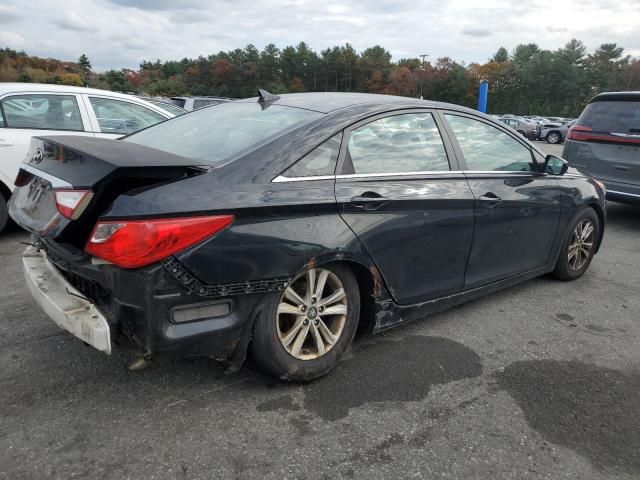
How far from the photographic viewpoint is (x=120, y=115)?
6.15m

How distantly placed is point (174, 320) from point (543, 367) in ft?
7.17

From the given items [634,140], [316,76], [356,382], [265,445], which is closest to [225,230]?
[265,445]

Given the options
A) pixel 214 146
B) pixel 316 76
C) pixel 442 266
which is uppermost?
pixel 214 146

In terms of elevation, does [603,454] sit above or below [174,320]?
below

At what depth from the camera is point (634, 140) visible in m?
6.51

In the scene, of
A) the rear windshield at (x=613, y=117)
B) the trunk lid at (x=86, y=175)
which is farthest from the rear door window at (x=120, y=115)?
the rear windshield at (x=613, y=117)

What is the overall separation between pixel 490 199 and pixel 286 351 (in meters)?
1.79

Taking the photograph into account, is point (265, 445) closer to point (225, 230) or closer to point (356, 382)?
point (356, 382)

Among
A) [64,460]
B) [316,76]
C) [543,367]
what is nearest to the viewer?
[64,460]

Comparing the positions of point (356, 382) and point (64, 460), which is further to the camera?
Result: point (356, 382)

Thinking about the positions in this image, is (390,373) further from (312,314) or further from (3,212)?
(3,212)

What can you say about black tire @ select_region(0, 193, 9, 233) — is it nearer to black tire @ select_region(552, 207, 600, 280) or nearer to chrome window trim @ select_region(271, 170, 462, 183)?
chrome window trim @ select_region(271, 170, 462, 183)

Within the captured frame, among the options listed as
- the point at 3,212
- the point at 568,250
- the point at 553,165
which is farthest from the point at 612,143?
the point at 3,212

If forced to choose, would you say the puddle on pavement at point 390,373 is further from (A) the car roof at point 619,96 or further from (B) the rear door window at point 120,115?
(A) the car roof at point 619,96
